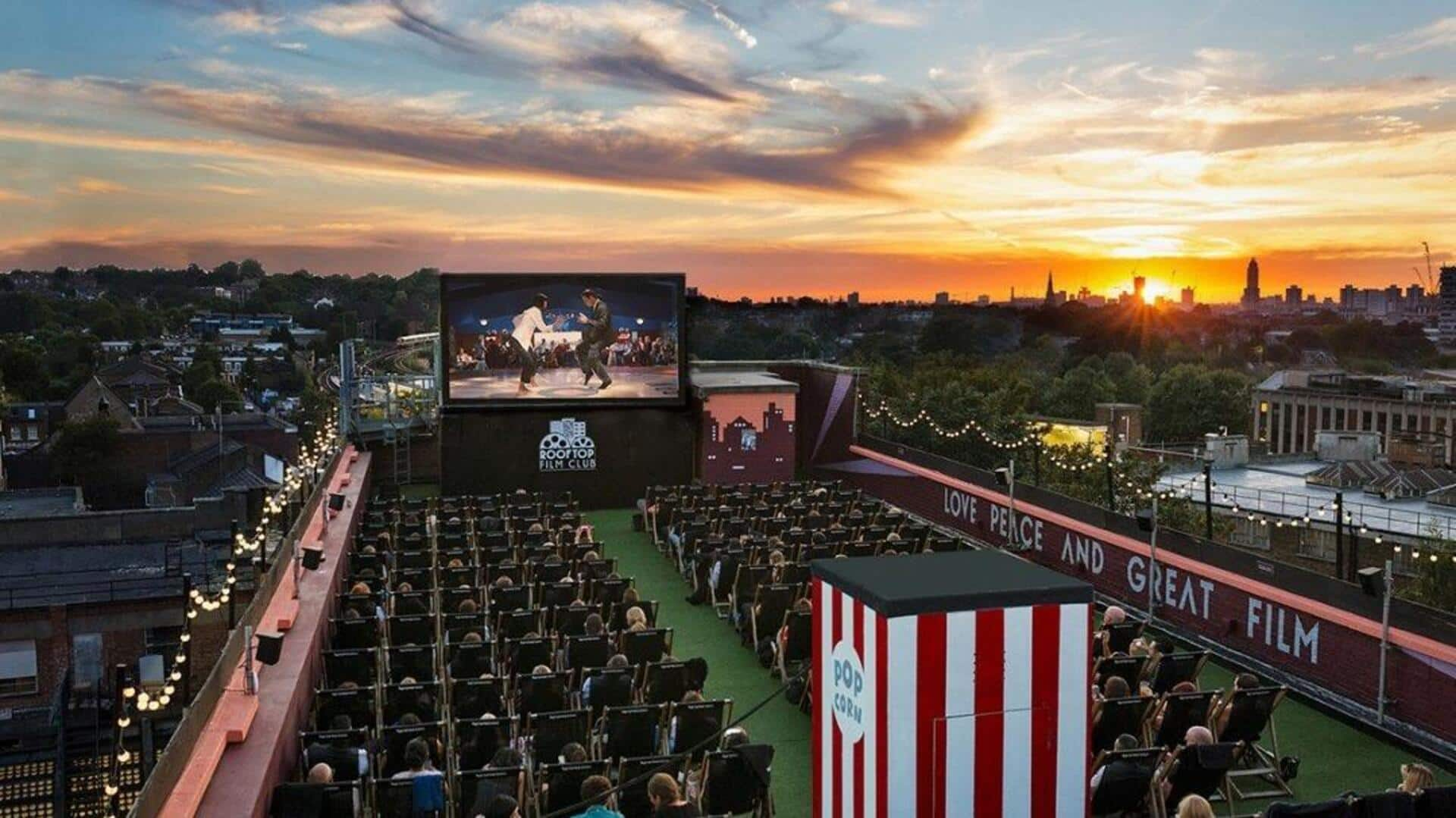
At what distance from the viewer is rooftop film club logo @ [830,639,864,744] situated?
334cm

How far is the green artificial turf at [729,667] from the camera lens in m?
8.66

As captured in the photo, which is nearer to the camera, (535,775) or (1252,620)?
(535,775)

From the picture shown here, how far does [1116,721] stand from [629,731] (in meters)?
3.13

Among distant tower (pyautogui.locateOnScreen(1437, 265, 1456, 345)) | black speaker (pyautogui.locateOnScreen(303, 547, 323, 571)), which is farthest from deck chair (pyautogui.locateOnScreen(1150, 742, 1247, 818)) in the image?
distant tower (pyautogui.locateOnScreen(1437, 265, 1456, 345))

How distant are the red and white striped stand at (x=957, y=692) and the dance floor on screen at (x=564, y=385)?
18.4 metres

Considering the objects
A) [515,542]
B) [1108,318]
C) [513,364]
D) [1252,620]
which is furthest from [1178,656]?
[1108,318]

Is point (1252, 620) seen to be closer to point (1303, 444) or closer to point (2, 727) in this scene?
point (2, 727)

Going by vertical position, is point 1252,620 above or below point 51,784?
above

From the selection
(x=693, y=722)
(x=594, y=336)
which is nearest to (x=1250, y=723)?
(x=693, y=722)

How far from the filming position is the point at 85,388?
247ft

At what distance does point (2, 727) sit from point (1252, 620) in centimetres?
2842

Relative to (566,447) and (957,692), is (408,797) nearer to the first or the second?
(957,692)

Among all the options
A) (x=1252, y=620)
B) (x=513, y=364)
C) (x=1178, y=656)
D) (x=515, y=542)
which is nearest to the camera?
(x=1178, y=656)

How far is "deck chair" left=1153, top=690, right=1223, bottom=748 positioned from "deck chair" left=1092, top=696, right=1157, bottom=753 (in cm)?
16
